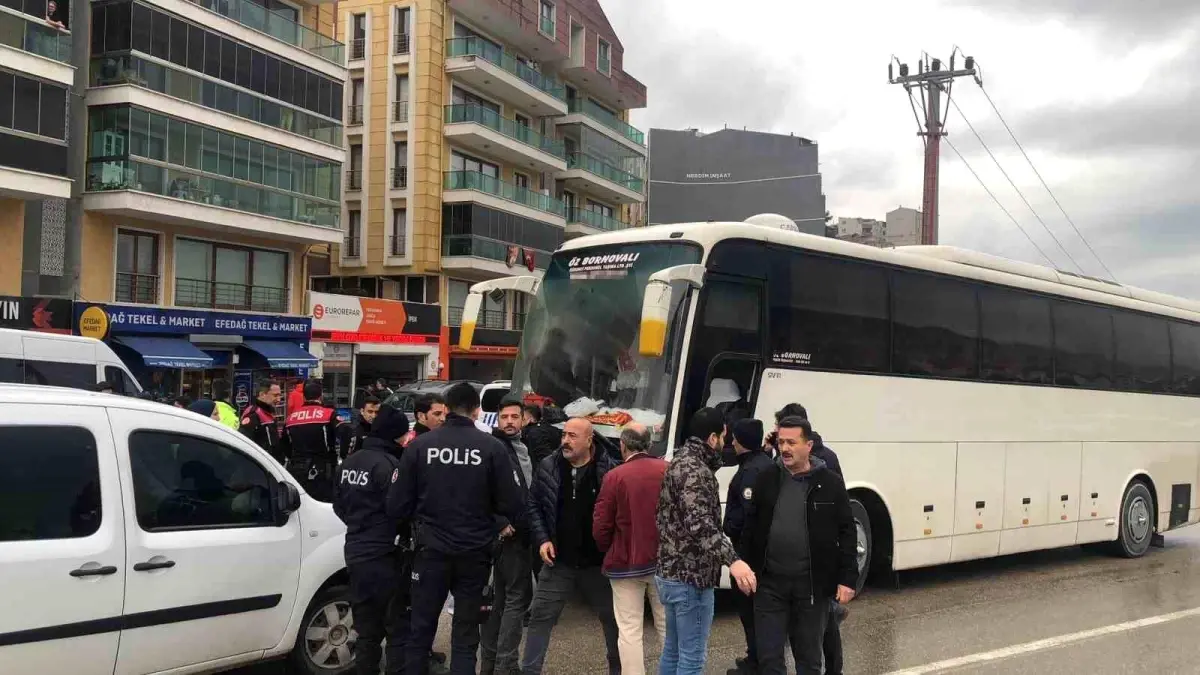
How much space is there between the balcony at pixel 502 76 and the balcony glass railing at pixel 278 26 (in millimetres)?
7652

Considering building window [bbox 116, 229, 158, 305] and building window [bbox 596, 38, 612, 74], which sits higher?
building window [bbox 596, 38, 612, 74]

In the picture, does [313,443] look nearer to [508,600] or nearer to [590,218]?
[508,600]

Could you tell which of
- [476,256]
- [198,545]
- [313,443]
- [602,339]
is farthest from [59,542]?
[476,256]

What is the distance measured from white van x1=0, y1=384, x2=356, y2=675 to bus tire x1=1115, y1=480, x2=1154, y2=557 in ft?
34.6

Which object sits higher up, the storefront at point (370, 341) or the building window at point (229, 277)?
the building window at point (229, 277)

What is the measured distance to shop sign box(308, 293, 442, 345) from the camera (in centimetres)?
3412

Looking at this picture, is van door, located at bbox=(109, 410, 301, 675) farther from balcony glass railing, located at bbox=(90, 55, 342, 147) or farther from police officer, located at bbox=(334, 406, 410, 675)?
balcony glass railing, located at bbox=(90, 55, 342, 147)

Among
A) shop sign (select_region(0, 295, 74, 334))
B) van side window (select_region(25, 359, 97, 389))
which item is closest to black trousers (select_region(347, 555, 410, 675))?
van side window (select_region(25, 359, 97, 389))

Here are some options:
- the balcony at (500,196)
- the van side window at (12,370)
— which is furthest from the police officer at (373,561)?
the balcony at (500,196)

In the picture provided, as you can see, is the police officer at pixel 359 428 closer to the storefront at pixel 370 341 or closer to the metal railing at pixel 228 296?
the metal railing at pixel 228 296

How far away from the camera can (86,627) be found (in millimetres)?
4656

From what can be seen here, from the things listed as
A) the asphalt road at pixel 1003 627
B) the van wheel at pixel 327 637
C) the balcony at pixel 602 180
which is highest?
the balcony at pixel 602 180

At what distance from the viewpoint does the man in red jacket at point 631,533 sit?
5410 mm

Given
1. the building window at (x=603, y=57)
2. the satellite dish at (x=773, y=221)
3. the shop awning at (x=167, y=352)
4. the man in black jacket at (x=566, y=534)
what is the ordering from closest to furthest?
the man in black jacket at (x=566, y=534)
the satellite dish at (x=773, y=221)
the shop awning at (x=167, y=352)
the building window at (x=603, y=57)
